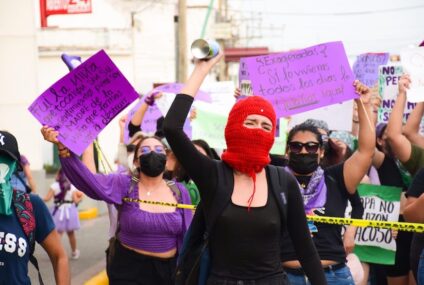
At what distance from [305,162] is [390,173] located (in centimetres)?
216

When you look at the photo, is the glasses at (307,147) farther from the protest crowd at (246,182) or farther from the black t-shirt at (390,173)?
the black t-shirt at (390,173)

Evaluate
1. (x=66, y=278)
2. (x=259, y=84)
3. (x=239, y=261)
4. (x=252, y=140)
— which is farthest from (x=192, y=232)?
(x=259, y=84)

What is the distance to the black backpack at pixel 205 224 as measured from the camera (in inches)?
133

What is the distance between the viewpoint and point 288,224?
3.54 m

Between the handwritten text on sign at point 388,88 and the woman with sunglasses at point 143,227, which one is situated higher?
the handwritten text on sign at point 388,88

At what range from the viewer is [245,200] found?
11.2 ft

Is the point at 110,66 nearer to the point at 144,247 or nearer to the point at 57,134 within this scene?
the point at 57,134

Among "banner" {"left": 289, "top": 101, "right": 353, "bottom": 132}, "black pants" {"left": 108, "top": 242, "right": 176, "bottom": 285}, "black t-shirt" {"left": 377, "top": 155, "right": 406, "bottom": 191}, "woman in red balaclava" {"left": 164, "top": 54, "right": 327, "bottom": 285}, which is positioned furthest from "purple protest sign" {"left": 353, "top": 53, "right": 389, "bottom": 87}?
"woman in red balaclava" {"left": 164, "top": 54, "right": 327, "bottom": 285}

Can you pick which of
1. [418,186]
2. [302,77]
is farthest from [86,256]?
[418,186]

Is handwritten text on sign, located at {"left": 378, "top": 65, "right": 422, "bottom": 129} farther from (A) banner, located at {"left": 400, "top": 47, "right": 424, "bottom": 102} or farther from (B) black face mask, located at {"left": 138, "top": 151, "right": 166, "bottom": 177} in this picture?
(B) black face mask, located at {"left": 138, "top": 151, "right": 166, "bottom": 177}

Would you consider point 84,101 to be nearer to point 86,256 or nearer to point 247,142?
point 247,142

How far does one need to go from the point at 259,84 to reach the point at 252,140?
2.43 metres

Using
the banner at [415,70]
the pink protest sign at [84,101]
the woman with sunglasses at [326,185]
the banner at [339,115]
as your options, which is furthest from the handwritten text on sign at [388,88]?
the pink protest sign at [84,101]

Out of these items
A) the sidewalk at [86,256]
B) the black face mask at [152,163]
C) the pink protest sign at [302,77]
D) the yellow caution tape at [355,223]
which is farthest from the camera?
the sidewalk at [86,256]
